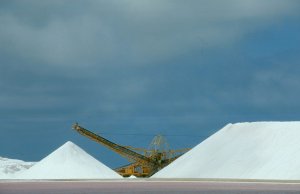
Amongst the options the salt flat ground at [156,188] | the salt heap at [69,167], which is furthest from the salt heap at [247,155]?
the salt flat ground at [156,188]

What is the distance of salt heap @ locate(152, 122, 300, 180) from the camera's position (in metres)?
48.5

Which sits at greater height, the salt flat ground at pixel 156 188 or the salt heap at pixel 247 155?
the salt heap at pixel 247 155

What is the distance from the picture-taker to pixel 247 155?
52.9m

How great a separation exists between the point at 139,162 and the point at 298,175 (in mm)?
25360

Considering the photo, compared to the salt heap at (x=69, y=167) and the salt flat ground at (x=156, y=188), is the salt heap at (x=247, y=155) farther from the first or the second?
the salt flat ground at (x=156, y=188)

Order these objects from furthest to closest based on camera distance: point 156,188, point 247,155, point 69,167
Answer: point 69,167 < point 247,155 < point 156,188

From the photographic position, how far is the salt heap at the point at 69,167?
53.3 metres

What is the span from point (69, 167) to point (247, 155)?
15.0 meters

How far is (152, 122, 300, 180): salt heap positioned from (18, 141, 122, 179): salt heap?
5457mm

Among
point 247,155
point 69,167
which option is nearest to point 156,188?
point 247,155

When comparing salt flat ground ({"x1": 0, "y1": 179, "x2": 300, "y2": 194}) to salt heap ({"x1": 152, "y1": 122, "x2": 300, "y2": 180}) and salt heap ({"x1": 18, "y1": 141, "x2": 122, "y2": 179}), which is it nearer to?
salt heap ({"x1": 152, "y1": 122, "x2": 300, "y2": 180})

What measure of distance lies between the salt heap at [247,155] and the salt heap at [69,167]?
5457 millimetres

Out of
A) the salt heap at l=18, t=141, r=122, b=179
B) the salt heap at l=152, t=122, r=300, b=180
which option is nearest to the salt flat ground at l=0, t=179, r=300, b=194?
the salt heap at l=152, t=122, r=300, b=180

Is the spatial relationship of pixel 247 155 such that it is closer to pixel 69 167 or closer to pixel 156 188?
pixel 69 167
